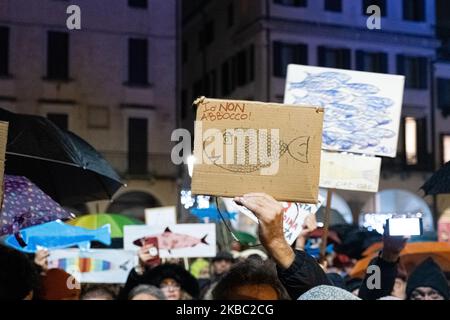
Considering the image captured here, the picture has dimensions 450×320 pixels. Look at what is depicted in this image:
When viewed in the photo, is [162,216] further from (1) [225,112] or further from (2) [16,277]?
(1) [225,112]

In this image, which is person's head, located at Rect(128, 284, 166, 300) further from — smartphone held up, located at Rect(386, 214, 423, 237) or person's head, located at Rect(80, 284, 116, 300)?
smartphone held up, located at Rect(386, 214, 423, 237)

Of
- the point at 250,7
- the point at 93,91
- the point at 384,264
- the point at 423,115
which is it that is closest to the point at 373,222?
the point at 384,264

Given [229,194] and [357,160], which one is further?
[357,160]

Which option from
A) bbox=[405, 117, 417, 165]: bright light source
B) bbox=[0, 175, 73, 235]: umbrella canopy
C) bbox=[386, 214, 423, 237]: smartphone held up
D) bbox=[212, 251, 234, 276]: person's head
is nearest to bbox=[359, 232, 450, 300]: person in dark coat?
bbox=[386, 214, 423, 237]: smartphone held up

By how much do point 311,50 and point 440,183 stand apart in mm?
7442

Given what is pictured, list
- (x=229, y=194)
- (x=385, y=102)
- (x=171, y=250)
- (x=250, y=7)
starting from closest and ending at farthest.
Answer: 1. (x=229, y=194)
2. (x=385, y=102)
3. (x=171, y=250)
4. (x=250, y=7)

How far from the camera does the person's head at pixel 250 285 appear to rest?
7.53ft

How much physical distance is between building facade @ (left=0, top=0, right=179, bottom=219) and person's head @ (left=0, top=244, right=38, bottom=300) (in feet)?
4.58

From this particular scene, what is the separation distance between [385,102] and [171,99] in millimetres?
4943

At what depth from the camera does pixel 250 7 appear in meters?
9.59

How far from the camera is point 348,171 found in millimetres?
3631

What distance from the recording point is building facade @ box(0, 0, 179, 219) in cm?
475

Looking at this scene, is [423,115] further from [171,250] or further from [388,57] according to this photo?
[171,250]

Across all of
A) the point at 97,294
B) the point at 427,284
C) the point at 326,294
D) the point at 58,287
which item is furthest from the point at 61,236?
the point at 326,294
